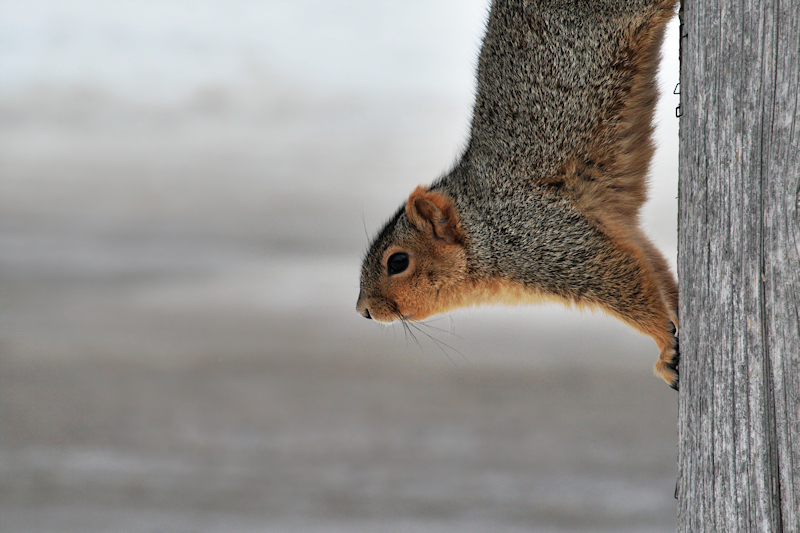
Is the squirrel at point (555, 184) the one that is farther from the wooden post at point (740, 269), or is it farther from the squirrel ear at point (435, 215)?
the wooden post at point (740, 269)

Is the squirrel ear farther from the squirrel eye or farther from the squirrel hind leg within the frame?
the squirrel hind leg

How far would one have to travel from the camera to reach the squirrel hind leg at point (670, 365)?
108 inches

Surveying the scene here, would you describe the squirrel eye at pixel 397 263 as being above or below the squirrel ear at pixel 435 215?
below

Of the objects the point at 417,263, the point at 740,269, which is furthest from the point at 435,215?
the point at 740,269

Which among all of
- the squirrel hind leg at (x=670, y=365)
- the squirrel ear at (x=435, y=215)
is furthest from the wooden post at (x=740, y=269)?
the squirrel ear at (x=435, y=215)

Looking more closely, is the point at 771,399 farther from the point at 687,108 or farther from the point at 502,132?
the point at 502,132

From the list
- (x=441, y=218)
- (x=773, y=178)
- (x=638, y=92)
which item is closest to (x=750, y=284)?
(x=773, y=178)

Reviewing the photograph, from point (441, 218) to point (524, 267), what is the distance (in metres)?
0.55

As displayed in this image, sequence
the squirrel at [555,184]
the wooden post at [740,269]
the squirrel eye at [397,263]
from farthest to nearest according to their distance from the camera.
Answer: the squirrel eye at [397,263]
the squirrel at [555,184]
the wooden post at [740,269]

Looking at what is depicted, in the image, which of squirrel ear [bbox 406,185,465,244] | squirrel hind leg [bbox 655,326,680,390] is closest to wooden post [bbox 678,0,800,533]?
squirrel hind leg [bbox 655,326,680,390]

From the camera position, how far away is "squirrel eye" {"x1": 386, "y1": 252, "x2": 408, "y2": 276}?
3801 mm

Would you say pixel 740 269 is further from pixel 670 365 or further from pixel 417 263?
pixel 417 263

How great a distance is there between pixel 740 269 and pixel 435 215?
2.01 metres

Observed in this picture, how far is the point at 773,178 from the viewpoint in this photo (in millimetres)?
1667
